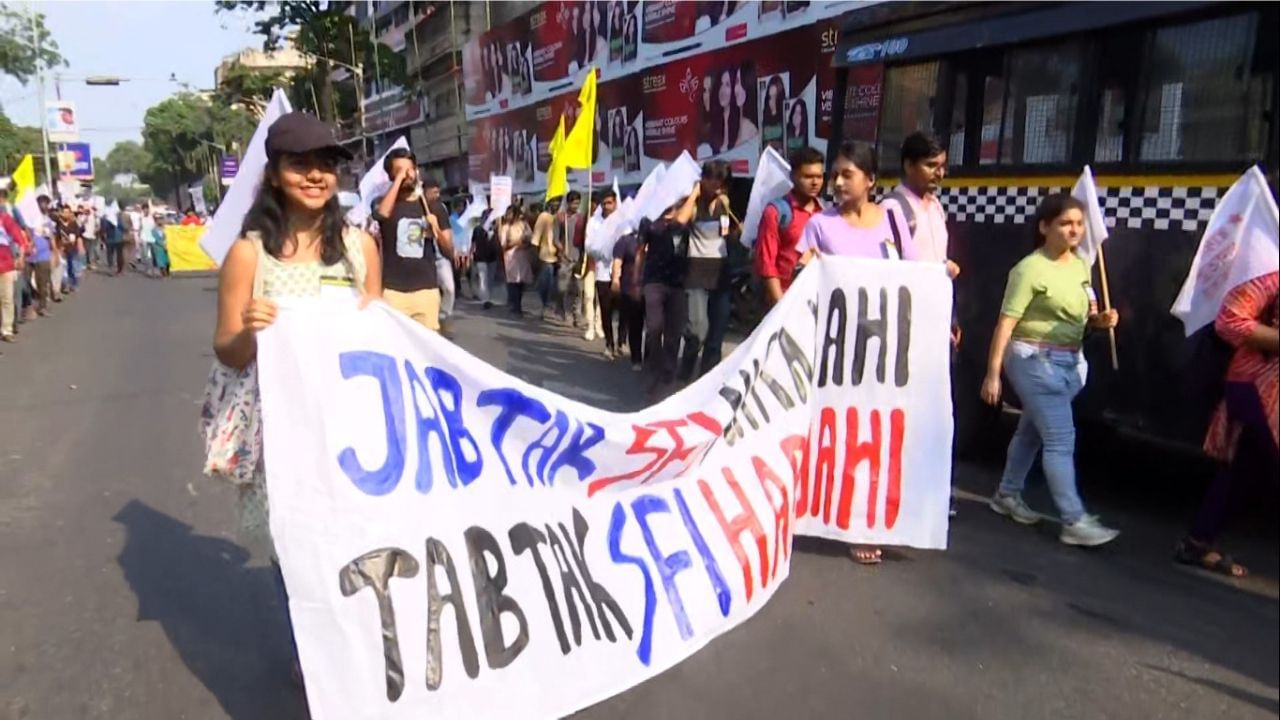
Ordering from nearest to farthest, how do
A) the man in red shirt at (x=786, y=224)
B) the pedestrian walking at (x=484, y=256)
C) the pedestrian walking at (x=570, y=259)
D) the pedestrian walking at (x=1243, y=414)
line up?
the pedestrian walking at (x=1243, y=414), the man in red shirt at (x=786, y=224), the pedestrian walking at (x=570, y=259), the pedestrian walking at (x=484, y=256)

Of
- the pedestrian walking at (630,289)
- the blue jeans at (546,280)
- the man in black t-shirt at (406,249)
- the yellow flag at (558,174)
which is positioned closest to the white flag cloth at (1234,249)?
the man in black t-shirt at (406,249)

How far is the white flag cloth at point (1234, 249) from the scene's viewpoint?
9.26 feet

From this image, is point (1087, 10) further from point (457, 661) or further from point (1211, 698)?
point (457, 661)

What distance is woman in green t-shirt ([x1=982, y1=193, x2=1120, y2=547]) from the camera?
15.3ft

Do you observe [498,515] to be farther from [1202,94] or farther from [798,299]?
[1202,94]

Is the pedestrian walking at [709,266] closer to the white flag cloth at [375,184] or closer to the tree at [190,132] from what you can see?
the white flag cloth at [375,184]

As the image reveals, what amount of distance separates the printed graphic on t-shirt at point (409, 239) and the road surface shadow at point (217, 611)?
1.99 meters

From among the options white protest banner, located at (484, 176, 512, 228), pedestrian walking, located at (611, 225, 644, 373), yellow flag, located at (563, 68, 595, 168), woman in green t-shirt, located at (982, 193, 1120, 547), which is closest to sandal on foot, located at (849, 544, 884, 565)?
woman in green t-shirt, located at (982, 193, 1120, 547)

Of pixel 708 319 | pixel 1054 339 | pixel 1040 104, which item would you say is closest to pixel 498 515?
pixel 1054 339

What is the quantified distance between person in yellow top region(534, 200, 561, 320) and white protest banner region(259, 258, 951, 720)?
11.0 metres

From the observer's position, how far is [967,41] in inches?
246

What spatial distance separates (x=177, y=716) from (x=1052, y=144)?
505 centimetres

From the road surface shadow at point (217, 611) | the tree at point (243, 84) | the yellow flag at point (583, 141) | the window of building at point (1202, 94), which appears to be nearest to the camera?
the road surface shadow at point (217, 611)

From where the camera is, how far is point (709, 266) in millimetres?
8328
